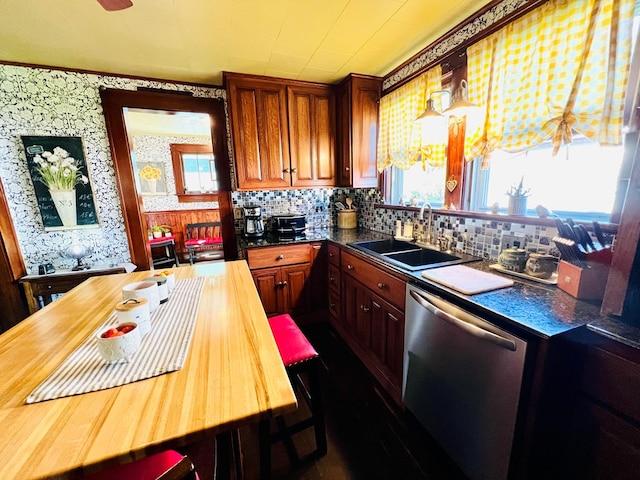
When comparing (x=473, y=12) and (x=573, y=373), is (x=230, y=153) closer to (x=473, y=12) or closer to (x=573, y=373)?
(x=473, y=12)

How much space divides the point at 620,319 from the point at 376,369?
1320mm

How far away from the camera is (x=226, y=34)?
1759mm

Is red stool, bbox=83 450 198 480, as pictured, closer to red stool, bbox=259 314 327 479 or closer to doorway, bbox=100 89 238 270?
red stool, bbox=259 314 327 479

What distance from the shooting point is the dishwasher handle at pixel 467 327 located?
935mm

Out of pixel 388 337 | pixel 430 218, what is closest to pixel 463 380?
pixel 388 337

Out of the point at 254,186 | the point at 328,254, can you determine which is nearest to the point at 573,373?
the point at 328,254

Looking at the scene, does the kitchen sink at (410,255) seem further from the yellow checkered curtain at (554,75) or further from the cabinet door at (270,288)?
the cabinet door at (270,288)

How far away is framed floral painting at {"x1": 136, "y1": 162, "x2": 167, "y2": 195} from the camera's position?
5.12m

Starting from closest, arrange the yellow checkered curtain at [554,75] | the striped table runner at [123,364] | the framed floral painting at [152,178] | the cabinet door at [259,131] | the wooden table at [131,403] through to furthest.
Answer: the wooden table at [131,403]
the striped table runner at [123,364]
the yellow checkered curtain at [554,75]
the cabinet door at [259,131]
the framed floral painting at [152,178]

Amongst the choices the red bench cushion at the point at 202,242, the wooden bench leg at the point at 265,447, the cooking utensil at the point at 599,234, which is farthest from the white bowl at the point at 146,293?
the red bench cushion at the point at 202,242

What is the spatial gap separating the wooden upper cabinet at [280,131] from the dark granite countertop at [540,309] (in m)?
1.68

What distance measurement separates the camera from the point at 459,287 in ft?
3.89

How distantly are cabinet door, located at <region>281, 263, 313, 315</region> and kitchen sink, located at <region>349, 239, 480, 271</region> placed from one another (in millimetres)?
627

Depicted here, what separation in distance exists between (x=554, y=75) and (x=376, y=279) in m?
1.34
